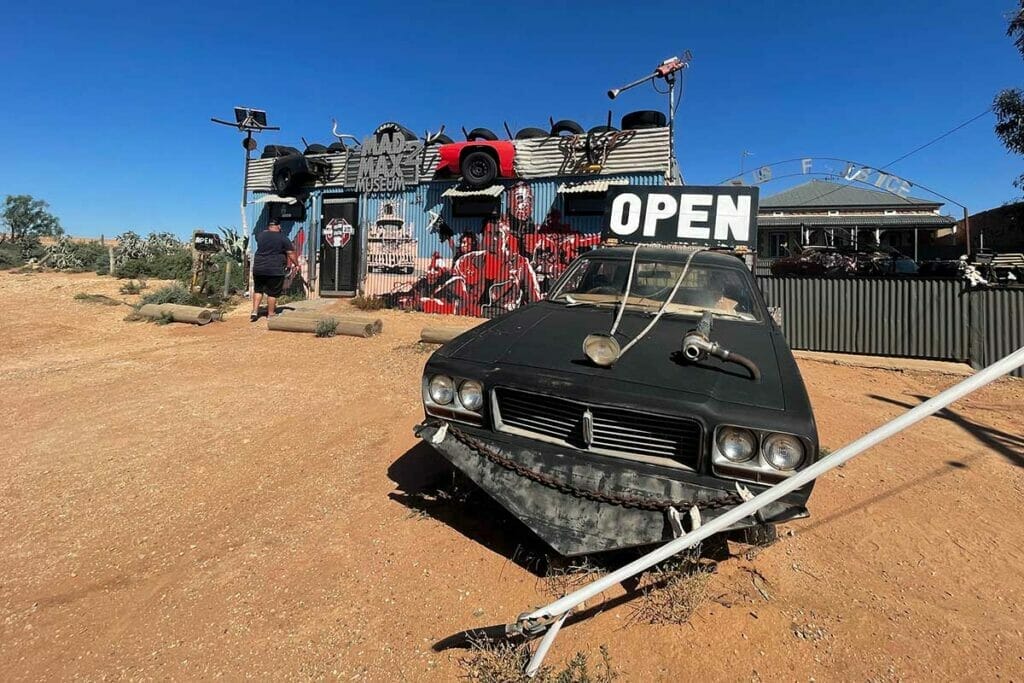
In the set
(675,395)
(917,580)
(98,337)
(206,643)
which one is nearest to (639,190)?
(675,395)

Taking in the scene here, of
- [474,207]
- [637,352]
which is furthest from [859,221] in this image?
[637,352]

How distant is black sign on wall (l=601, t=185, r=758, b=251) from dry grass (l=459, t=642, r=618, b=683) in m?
3.72

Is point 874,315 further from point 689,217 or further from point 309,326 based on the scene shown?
point 309,326

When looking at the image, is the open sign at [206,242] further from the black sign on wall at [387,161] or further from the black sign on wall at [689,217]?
the black sign on wall at [689,217]

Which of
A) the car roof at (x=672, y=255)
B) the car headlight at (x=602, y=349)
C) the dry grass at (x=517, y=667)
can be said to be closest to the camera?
the dry grass at (x=517, y=667)

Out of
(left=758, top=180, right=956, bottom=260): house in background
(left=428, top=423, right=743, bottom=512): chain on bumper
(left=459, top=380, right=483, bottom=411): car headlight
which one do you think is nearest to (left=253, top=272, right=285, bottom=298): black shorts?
(left=459, top=380, right=483, bottom=411): car headlight

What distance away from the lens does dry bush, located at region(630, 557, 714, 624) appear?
85.4 inches

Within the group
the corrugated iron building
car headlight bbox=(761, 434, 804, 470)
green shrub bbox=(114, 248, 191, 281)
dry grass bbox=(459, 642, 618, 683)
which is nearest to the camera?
dry grass bbox=(459, 642, 618, 683)

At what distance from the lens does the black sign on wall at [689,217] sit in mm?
4695

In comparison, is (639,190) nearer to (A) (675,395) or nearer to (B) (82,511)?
A: (A) (675,395)

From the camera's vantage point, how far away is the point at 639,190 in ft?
16.4

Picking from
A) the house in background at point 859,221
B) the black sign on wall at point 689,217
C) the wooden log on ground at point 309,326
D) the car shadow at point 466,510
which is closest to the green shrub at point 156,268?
the wooden log on ground at point 309,326

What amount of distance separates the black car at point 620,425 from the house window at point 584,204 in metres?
8.55

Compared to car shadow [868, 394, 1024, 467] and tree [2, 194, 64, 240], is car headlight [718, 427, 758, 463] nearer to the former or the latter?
car shadow [868, 394, 1024, 467]
